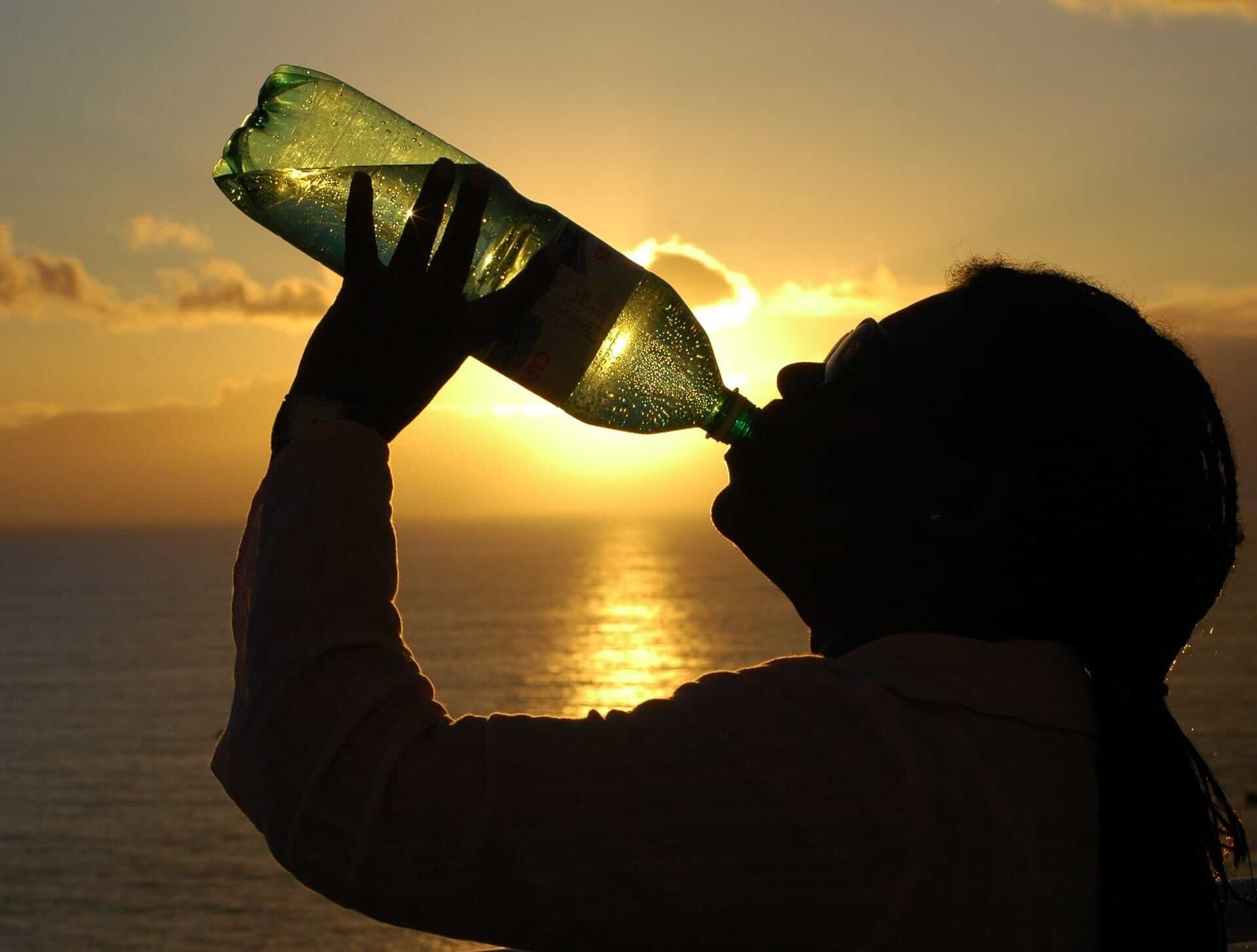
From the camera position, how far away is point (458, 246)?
127cm

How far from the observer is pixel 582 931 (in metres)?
1.08

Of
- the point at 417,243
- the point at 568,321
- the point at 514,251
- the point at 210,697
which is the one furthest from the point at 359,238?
the point at 210,697

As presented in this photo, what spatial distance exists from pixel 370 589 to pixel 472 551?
7309 inches

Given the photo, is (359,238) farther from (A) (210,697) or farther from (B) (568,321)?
(A) (210,697)

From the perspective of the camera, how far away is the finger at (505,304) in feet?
4.23

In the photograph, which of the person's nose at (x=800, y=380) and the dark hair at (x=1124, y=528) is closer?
the dark hair at (x=1124, y=528)

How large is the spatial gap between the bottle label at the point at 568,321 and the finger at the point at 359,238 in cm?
39

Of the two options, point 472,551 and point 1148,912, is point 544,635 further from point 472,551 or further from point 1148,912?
point 472,551

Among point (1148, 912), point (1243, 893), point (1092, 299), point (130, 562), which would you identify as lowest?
point (130, 562)

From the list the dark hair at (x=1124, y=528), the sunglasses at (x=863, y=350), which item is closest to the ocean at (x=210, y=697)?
the dark hair at (x=1124, y=528)

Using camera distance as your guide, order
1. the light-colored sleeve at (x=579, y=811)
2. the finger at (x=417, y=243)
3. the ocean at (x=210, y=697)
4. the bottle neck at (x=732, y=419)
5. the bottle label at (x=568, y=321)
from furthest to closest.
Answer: the ocean at (x=210, y=697), the bottle neck at (x=732, y=419), the bottle label at (x=568, y=321), the finger at (x=417, y=243), the light-colored sleeve at (x=579, y=811)

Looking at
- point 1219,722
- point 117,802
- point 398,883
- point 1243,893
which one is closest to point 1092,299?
point 398,883

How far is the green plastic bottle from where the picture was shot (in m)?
1.71

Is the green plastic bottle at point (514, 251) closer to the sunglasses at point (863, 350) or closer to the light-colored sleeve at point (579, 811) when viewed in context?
the sunglasses at point (863, 350)
